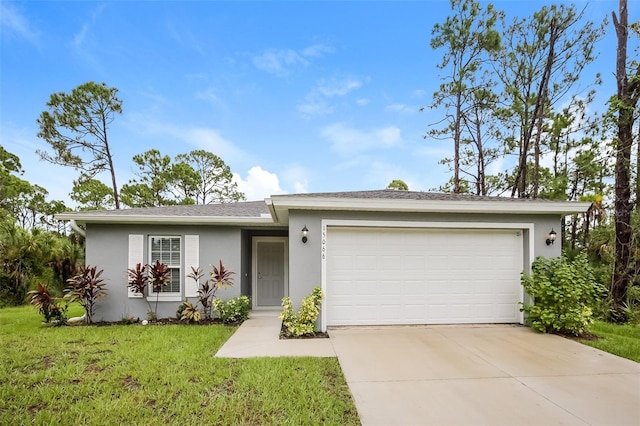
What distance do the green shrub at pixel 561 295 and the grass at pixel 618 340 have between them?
1.30ft

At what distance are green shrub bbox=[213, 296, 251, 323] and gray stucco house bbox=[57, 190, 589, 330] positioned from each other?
4.39 ft

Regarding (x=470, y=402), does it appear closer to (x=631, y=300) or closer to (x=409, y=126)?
(x=631, y=300)

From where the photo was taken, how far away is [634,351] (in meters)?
4.98

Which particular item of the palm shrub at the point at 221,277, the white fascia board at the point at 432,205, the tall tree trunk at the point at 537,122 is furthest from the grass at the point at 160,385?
the tall tree trunk at the point at 537,122

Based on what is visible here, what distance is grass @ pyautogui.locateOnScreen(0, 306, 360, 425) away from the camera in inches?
119

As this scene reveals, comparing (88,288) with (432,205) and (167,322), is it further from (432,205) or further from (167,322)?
(432,205)

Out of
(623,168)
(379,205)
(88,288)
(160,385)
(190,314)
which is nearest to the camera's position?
(160,385)

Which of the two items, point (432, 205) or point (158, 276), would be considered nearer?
point (432, 205)

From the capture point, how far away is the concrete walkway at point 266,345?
483 centimetres

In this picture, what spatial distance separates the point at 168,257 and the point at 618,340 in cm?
944

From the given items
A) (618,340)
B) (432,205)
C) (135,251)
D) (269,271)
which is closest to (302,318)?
(432,205)

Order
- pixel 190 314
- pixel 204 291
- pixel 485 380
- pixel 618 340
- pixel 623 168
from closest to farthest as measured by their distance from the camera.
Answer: pixel 485 380 < pixel 618 340 < pixel 190 314 < pixel 204 291 < pixel 623 168

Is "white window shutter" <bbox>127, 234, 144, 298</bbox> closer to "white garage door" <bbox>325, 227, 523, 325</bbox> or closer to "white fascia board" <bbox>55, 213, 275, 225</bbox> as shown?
"white fascia board" <bbox>55, 213, 275, 225</bbox>

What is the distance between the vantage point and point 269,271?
9.37 meters
